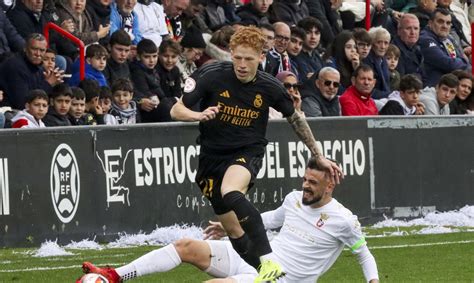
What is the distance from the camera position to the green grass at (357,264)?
A: 1377cm

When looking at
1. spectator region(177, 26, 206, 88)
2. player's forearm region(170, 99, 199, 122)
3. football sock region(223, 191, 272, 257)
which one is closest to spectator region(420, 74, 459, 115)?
spectator region(177, 26, 206, 88)

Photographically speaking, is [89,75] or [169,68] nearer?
[89,75]

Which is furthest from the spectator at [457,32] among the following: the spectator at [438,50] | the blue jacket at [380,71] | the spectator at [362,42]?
the spectator at [362,42]

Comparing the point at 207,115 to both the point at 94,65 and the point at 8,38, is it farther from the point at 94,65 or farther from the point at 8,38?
→ the point at 8,38

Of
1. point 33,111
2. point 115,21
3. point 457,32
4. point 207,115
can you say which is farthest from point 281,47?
point 207,115

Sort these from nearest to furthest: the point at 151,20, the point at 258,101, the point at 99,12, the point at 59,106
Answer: the point at 258,101 → the point at 59,106 → the point at 99,12 → the point at 151,20

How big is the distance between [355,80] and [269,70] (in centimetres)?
122

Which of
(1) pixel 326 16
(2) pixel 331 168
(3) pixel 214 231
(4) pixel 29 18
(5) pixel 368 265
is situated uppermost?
(1) pixel 326 16

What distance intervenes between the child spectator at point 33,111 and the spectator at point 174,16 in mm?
4550

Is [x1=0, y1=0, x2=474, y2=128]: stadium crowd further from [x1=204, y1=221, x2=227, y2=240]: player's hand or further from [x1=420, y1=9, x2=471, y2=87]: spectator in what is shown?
[x1=204, y1=221, x2=227, y2=240]: player's hand

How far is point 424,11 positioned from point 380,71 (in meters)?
3.57

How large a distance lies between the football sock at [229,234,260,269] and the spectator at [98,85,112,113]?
627 cm

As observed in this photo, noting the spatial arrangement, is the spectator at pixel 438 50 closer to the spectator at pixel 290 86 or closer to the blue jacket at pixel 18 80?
the spectator at pixel 290 86

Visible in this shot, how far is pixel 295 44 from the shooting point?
21.4m
